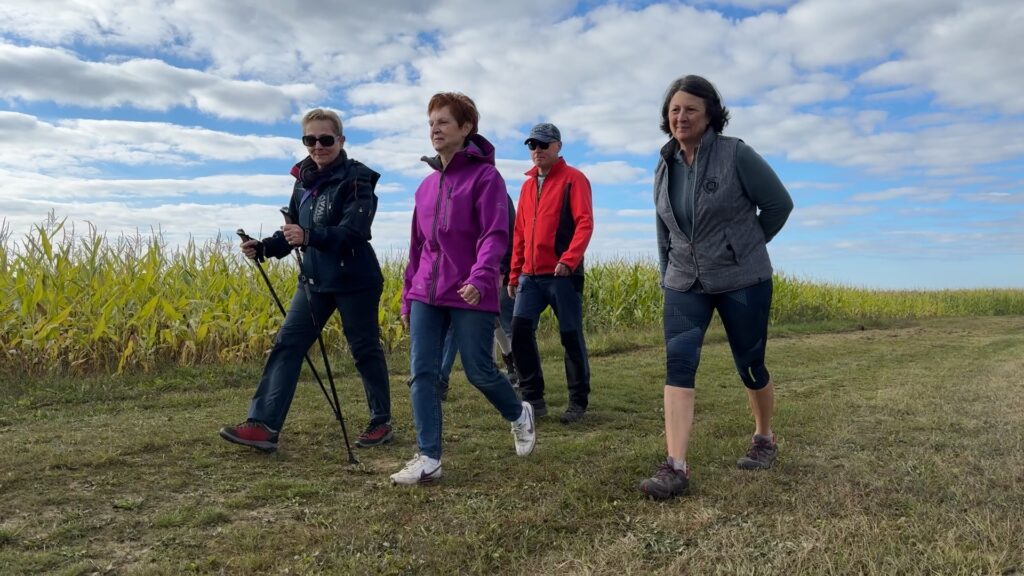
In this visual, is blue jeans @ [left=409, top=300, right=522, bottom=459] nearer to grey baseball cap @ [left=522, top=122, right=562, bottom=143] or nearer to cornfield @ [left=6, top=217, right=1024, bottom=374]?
grey baseball cap @ [left=522, top=122, right=562, bottom=143]

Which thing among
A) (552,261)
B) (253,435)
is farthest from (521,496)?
(552,261)

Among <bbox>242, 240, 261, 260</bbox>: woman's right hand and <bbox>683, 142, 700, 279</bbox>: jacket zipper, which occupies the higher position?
<bbox>683, 142, 700, 279</bbox>: jacket zipper

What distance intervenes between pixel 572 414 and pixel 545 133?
219cm

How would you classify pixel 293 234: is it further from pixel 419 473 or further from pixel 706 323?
pixel 706 323

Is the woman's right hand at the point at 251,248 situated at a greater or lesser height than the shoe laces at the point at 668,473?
greater

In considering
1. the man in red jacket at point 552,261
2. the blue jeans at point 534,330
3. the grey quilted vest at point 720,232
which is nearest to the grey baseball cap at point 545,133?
the man in red jacket at point 552,261

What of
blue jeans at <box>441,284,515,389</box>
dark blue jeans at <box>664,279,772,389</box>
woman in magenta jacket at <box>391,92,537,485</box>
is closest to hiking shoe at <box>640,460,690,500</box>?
dark blue jeans at <box>664,279,772,389</box>

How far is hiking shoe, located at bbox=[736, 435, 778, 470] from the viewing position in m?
4.13

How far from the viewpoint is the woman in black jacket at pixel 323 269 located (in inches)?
178

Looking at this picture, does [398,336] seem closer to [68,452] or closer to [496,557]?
[68,452]

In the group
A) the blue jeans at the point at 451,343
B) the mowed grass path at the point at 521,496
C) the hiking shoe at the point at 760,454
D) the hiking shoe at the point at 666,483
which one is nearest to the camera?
the mowed grass path at the point at 521,496

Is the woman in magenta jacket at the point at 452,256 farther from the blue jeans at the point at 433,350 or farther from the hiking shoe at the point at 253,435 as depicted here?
the hiking shoe at the point at 253,435

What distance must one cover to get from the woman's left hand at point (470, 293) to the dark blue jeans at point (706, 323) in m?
1.01

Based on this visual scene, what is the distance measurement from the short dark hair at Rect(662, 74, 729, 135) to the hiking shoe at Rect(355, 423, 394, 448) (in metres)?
2.67
